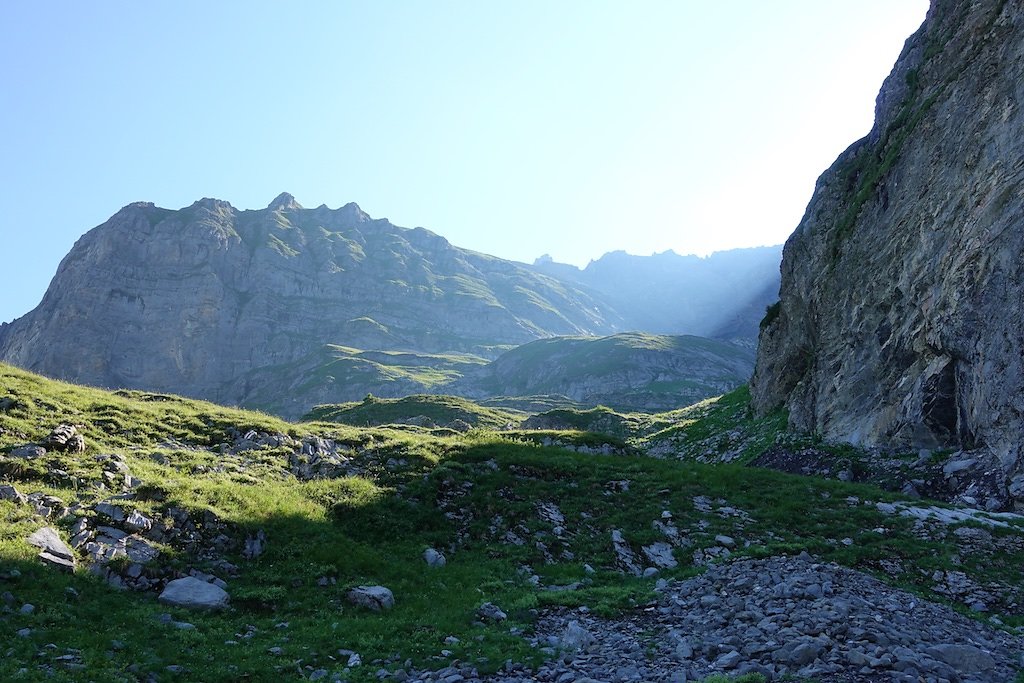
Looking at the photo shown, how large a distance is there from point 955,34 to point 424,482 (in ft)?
165

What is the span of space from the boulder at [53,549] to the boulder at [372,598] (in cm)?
725

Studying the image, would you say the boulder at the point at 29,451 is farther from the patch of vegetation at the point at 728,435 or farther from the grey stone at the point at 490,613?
the patch of vegetation at the point at 728,435

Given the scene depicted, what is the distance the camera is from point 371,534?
868 inches

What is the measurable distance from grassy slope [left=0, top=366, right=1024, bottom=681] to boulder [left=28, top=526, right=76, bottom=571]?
0.96 feet

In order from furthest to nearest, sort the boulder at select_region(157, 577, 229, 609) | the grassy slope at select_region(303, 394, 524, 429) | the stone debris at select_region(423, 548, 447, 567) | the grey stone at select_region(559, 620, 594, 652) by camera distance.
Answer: the grassy slope at select_region(303, 394, 524, 429)
the stone debris at select_region(423, 548, 447, 567)
the boulder at select_region(157, 577, 229, 609)
the grey stone at select_region(559, 620, 594, 652)

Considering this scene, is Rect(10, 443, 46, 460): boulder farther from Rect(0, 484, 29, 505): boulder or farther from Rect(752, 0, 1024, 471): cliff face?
Rect(752, 0, 1024, 471): cliff face

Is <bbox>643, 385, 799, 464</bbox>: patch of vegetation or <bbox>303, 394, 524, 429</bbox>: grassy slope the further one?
<bbox>303, 394, 524, 429</bbox>: grassy slope

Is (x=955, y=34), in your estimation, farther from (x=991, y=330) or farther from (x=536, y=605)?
(x=536, y=605)

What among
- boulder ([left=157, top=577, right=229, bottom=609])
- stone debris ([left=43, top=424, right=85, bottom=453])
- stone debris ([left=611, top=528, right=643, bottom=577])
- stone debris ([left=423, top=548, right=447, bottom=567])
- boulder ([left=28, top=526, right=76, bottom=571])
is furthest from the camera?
stone debris ([left=611, top=528, right=643, bottom=577])

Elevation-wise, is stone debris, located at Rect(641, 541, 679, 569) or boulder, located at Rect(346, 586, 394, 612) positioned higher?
boulder, located at Rect(346, 586, 394, 612)

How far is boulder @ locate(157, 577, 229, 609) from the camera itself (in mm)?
15359

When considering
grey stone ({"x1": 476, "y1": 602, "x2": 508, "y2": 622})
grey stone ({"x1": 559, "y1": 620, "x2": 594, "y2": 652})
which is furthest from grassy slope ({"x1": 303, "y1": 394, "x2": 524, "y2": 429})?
grey stone ({"x1": 559, "y1": 620, "x2": 594, "y2": 652})

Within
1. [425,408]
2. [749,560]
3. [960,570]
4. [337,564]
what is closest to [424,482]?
[337,564]

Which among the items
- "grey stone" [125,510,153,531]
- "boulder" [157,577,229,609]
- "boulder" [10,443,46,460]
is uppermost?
"boulder" [10,443,46,460]
